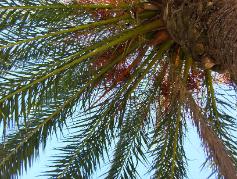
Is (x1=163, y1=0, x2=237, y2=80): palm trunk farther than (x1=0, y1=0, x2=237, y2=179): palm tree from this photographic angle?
No

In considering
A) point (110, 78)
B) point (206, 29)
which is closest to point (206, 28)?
point (206, 29)

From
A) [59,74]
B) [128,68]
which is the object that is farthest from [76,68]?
[128,68]

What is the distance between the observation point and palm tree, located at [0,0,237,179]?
5.98 metres

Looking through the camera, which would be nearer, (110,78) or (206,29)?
(206,29)

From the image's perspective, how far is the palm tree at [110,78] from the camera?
598 cm

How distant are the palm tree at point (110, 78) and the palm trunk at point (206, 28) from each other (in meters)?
0.01

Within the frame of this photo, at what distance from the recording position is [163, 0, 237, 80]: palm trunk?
4859 millimetres

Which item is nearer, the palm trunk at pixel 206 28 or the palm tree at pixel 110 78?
the palm trunk at pixel 206 28

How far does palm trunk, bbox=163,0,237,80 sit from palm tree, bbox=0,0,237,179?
14 millimetres

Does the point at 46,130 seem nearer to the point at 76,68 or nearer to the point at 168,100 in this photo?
the point at 76,68

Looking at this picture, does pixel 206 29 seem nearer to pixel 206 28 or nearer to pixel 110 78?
pixel 206 28

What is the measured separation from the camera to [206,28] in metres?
5.40

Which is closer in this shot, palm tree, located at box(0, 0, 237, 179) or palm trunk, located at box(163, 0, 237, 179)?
palm trunk, located at box(163, 0, 237, 179)

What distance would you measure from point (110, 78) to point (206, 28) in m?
1.87
